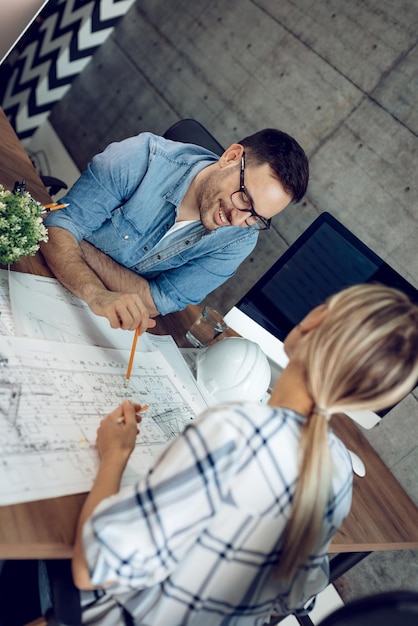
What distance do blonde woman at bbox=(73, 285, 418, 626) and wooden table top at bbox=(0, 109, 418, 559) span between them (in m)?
0.05

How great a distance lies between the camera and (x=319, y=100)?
2.30 meters

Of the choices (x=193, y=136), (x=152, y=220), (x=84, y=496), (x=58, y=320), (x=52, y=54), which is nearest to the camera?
(x=84, y=496)

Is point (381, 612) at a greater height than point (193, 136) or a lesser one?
lesser

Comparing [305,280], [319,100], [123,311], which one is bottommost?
[123,311]

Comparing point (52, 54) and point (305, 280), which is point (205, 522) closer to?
point (305, 280)

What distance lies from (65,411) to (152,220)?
0.88 m

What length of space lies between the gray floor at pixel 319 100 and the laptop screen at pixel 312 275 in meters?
0.56

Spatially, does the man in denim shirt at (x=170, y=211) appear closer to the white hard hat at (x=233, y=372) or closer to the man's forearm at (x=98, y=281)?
the man's forearm at (x=98, y=281)

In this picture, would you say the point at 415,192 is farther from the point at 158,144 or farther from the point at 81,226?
the point at 81,226

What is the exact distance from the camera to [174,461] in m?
0.76

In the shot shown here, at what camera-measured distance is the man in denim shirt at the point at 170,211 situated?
1.58 metres

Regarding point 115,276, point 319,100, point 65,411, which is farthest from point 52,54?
point 65,411

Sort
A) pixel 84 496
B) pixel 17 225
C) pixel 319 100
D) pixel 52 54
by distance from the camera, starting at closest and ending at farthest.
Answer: pixel 84 496 < pixel 17 225 < pixel 319 100 < pixel 52 54

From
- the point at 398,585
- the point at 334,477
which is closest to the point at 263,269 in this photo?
the point at 398,585
